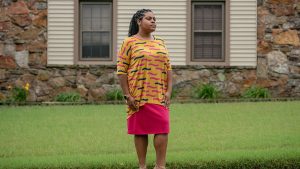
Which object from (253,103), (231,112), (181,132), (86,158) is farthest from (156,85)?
(253,103)

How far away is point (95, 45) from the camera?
1847 centimetres

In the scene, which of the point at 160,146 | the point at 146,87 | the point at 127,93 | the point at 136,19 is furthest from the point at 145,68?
the point at 160,146

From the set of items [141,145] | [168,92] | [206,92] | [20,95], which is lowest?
[141,145]

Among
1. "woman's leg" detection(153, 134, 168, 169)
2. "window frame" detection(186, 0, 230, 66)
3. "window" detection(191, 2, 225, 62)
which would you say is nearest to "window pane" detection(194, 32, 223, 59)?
"window" detection(191, 2, 225, 62)

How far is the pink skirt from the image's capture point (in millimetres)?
6676

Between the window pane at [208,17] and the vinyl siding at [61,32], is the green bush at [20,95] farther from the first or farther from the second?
the window pane at [208,17]

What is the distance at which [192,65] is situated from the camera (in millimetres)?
18156

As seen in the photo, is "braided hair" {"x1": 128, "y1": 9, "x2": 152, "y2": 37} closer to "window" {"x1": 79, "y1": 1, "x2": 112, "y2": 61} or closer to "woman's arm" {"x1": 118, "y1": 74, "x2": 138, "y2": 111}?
"woman's arm" {"x1": 118, "y1": 74, "x2": 138, "y2": 111}

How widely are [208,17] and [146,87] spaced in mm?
12047

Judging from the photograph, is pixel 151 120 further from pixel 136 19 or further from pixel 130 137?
pixel 130 137

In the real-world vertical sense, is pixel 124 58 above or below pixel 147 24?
below

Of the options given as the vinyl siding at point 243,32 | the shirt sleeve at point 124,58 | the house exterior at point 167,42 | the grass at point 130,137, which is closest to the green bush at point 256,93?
the house exterior at point 167,42

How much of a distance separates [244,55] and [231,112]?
434 cm

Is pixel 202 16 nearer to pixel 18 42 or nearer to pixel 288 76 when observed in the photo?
pixel 288 76
